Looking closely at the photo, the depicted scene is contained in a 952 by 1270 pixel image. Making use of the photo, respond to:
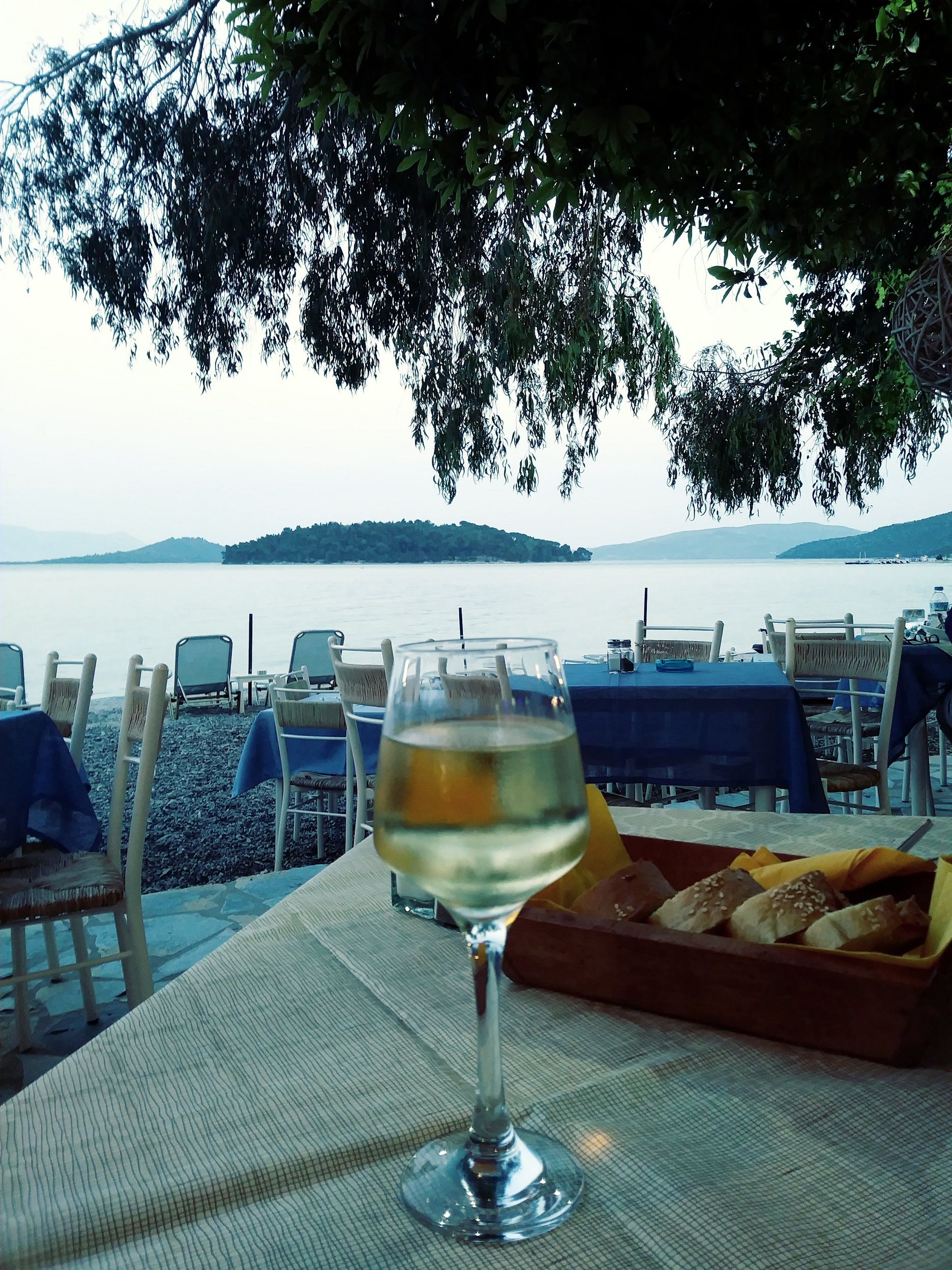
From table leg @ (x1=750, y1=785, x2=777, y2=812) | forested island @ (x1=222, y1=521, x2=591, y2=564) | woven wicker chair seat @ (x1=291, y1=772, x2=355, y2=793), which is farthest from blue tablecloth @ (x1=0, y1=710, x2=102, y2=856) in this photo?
forested island @ (x1=222, y1=521, x2=591, y2=564)

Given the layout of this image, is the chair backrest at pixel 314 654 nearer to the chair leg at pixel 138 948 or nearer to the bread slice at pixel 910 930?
the chair leg at pixel 138 948

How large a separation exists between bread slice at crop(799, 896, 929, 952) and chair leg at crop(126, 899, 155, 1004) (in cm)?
225

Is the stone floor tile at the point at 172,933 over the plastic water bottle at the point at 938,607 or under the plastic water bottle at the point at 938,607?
under

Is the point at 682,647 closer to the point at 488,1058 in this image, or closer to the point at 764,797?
the point at 764,797

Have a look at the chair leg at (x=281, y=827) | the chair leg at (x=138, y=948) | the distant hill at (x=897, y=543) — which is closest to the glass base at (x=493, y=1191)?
the chair leg at (x=138, y=948)

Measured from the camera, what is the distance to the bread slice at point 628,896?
1.91 ft

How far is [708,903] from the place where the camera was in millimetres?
564

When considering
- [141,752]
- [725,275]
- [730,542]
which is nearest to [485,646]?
[725,275]

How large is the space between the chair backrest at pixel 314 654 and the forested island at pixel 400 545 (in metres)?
7.90

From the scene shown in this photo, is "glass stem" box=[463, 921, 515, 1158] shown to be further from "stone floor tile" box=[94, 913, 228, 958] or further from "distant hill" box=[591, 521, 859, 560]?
"distant hill" box=[591, 521, 859, 560]

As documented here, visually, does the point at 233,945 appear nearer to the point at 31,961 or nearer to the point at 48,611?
the point at 31,961

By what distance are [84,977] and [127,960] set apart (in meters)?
0.34

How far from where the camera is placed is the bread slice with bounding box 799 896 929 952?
51 cm

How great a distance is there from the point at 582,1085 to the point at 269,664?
18624 millimetres
